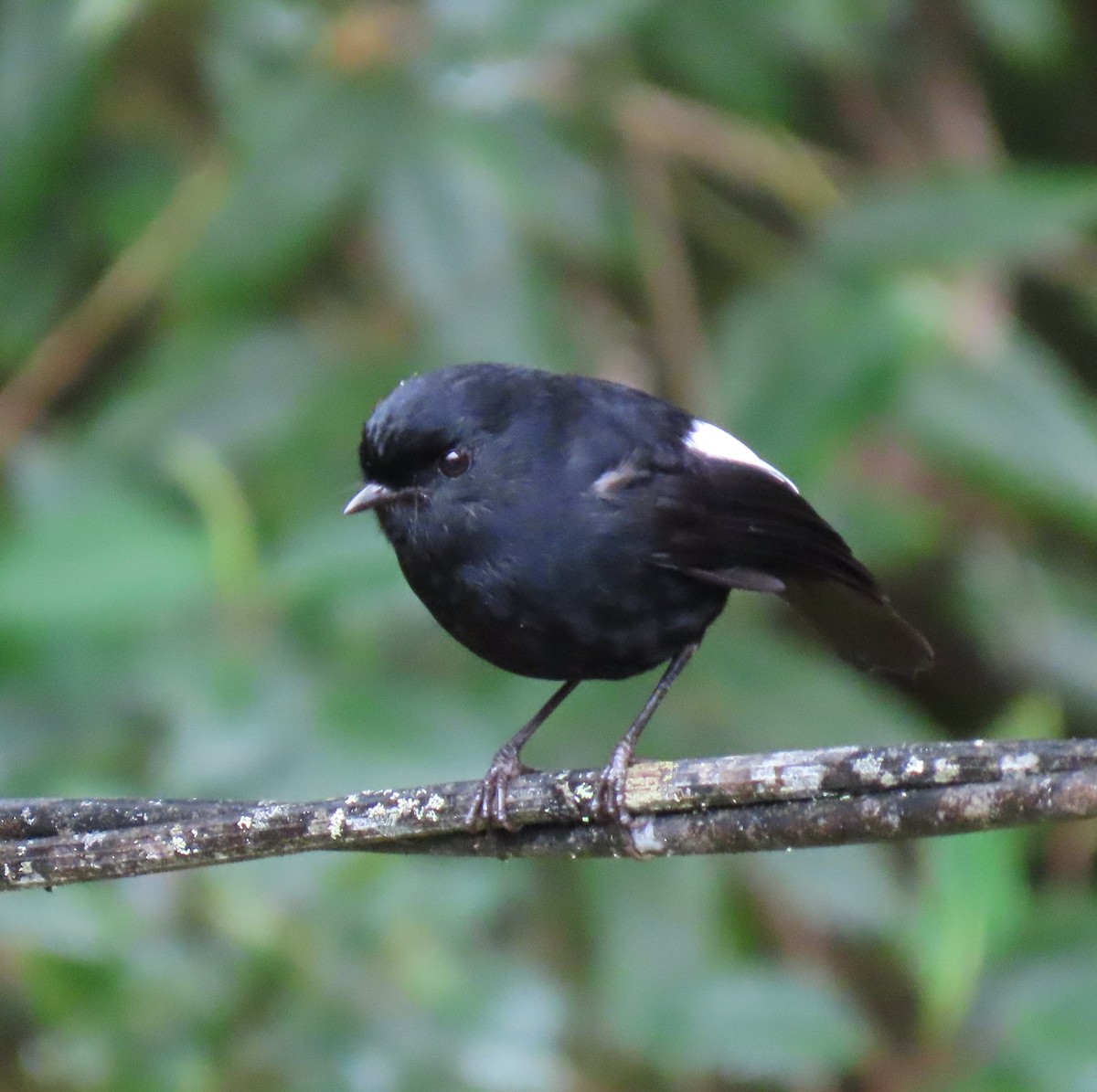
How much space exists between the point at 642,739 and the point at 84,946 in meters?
1.04

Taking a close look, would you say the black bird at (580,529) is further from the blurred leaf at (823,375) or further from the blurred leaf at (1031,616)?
the blurred leaf at (1031,616)

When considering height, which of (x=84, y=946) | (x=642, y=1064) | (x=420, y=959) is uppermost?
(x=84, y=946)

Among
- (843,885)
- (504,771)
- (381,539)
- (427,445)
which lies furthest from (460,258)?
(843,885)

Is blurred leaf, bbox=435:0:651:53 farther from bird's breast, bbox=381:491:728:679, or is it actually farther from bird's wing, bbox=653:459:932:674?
bird's breast, bbox=381:491:728:679

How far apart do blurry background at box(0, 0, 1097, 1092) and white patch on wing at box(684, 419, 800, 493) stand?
0.53ft

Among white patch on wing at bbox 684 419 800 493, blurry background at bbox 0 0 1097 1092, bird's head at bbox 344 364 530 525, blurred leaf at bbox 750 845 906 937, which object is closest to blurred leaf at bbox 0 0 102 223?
blurry background at bbox 0 0 1097 1092

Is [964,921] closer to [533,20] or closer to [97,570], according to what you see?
[97,570]

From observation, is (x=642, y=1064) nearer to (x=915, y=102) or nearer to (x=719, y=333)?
(x=719, y=333)

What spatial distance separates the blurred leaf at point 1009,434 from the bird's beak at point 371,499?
1.31 meters

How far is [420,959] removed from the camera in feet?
9.32

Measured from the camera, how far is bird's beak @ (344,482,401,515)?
8.38ft

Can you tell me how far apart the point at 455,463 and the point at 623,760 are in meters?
0.50

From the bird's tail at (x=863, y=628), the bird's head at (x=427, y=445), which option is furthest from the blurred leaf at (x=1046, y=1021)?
the bird's head at (x=427, y=445)

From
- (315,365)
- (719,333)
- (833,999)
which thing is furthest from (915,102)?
(833,999)
